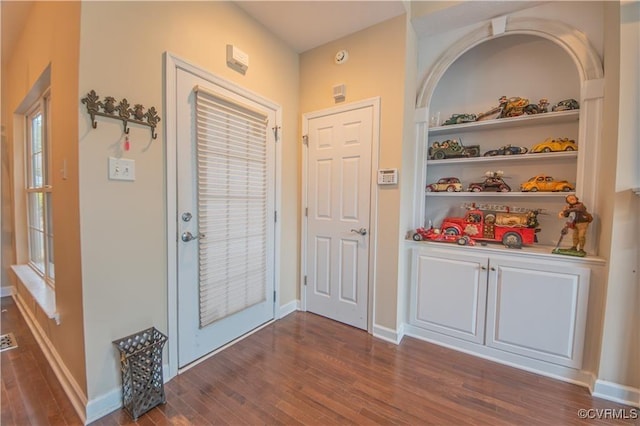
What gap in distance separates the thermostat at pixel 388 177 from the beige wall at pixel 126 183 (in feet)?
5.14

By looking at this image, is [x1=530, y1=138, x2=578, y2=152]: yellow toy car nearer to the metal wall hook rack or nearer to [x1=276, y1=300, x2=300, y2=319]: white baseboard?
[x1=276, y1=300, x2=300, y2=319]: white baseboard

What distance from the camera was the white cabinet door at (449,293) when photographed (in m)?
2.07

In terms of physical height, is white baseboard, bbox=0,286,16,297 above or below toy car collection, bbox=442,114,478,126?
below

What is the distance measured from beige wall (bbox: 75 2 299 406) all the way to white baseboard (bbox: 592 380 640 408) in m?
2.80

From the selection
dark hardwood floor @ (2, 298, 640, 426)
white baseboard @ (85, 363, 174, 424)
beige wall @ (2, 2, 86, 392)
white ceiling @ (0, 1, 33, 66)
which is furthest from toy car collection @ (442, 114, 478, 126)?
white ceiling @ (0, 1, 33, 66)

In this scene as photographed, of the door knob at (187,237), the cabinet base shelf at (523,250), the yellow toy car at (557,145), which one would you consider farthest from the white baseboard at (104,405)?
the yellow toy car at (557,145)

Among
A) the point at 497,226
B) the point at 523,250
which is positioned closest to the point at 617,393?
the point at 523,250

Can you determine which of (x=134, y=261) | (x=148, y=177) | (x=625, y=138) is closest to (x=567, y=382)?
(x=625, y=138)

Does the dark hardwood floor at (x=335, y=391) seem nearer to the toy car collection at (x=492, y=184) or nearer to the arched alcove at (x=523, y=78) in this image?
the arched alcove at (x=523, y=78)

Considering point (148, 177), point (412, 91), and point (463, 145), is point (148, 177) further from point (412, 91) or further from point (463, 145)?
point (463, 145)

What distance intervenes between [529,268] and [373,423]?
153cm

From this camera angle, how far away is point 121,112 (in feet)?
4.71

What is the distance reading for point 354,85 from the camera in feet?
7.88

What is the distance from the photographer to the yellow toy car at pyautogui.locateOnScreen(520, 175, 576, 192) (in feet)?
6.44
